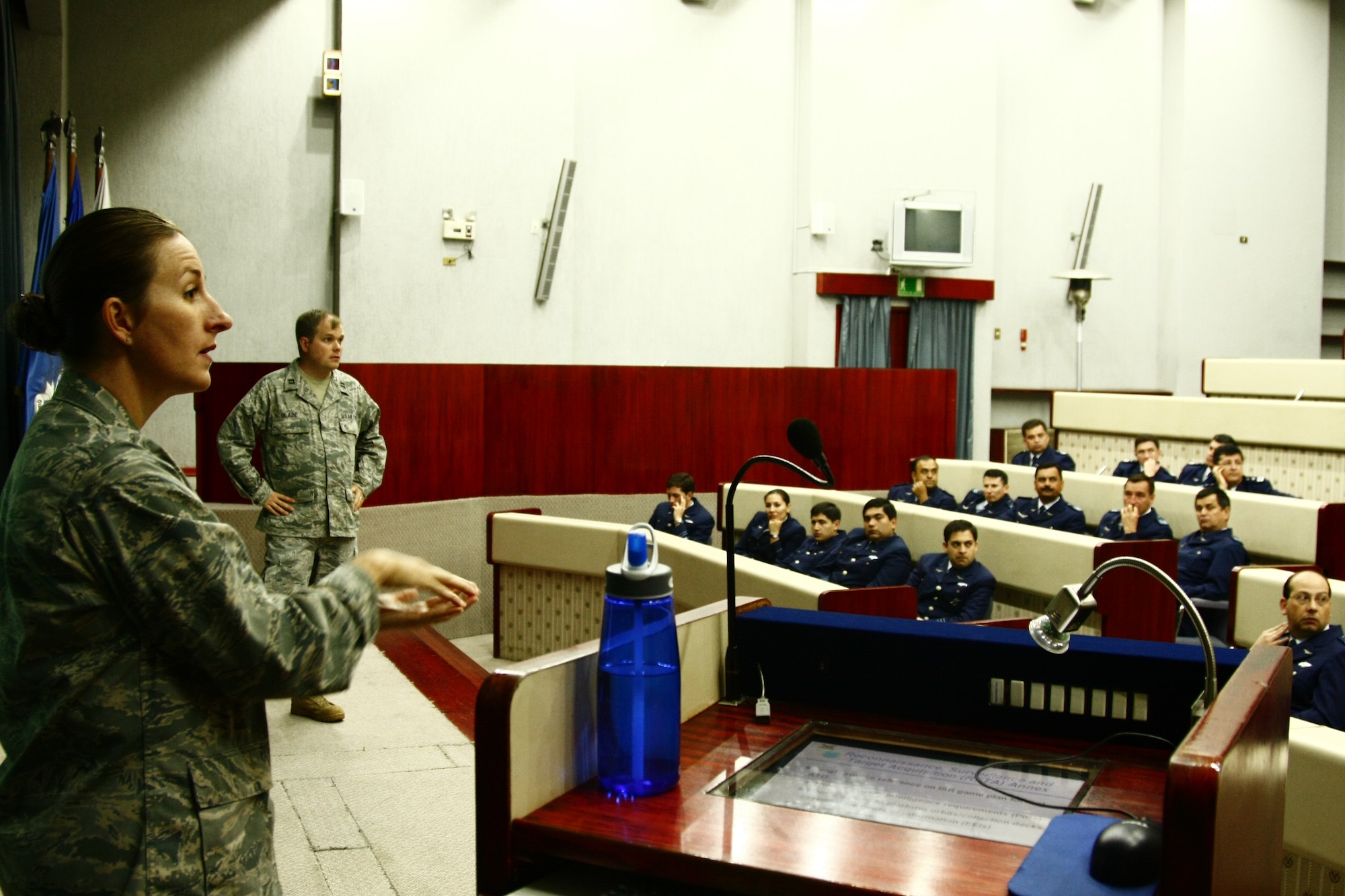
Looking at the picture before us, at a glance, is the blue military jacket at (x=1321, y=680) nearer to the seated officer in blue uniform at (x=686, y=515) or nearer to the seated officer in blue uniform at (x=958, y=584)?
the seated officer in blue uniform at (x=958, y=584)

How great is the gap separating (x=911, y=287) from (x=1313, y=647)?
6.87 metres

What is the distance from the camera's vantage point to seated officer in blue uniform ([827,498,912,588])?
5.84 m

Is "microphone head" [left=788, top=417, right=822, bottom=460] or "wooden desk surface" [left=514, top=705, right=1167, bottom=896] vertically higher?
"microphone head" [left=788, top=417, right=822, bottom=460]

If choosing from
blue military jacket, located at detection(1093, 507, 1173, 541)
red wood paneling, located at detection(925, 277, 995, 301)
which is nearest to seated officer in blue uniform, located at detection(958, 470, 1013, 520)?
blue military jacket, located at detection(1093, 507, 1173, 541)

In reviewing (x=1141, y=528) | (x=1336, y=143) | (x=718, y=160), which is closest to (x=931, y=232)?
(x=718, y=160)

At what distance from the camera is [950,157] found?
413 inches

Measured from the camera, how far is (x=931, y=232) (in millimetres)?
10250

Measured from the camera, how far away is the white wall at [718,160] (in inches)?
326

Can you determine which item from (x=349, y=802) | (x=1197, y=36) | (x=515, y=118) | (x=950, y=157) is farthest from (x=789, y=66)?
(x=349, y=802)

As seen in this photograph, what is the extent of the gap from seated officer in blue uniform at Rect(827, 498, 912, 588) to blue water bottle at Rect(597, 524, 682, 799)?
14.2ft

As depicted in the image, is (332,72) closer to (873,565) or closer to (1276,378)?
(873,565)

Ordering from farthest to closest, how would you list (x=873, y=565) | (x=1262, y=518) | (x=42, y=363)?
(x=1262, y=518)
(x=873, y=565)
(x=42, y=363)

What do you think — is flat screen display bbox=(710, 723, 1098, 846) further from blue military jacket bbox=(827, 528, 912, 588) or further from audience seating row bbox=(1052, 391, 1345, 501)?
audience seating row bbox=(1052, 391, 1345, 501)

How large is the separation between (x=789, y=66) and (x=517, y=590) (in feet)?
19.6
